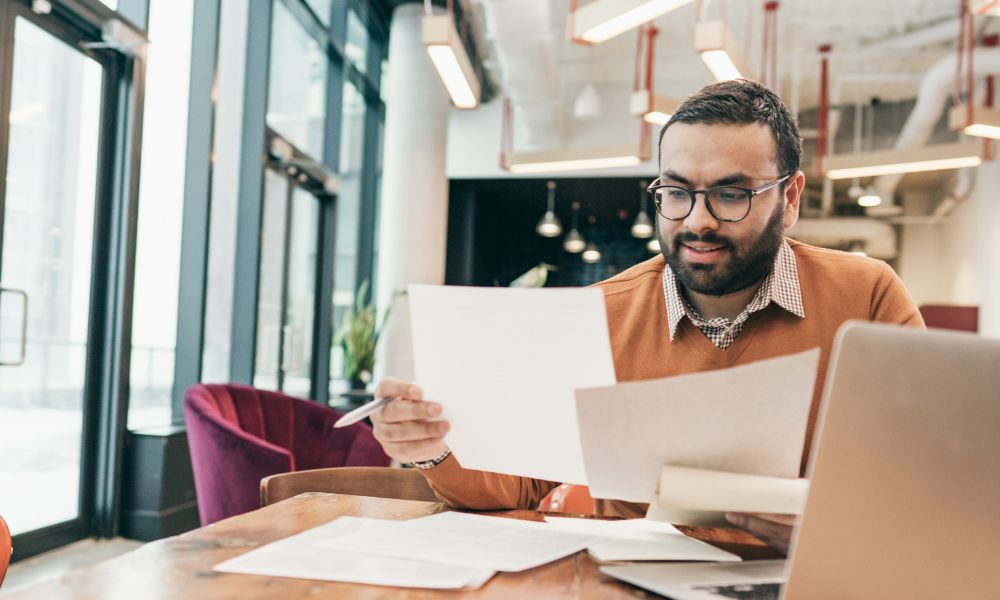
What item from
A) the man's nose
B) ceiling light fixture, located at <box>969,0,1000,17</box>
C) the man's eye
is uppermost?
ceiling light fixture, located at <box>969,0,1000,17</box>

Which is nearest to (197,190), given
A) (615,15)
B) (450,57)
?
(450,57)

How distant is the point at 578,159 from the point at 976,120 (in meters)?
2.67

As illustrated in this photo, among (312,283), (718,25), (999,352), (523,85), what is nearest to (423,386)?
(999,352)

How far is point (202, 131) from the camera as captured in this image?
452 centimetres

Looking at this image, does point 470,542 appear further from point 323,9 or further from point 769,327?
point 323,9

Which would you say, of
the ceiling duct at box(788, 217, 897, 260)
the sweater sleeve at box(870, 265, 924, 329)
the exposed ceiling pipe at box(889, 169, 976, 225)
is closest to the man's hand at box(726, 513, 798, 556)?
the sweater sleeve at box(870, 265, 924, 329)

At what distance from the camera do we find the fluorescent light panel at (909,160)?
547 centimetres

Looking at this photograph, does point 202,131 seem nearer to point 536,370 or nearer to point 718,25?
point 718,25

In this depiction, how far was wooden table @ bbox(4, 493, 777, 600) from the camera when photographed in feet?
2.58

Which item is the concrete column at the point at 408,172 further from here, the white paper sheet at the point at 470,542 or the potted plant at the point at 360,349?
the white paper sheet at the point at 470,542

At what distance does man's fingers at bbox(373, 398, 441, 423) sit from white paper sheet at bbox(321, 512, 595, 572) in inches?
5.8

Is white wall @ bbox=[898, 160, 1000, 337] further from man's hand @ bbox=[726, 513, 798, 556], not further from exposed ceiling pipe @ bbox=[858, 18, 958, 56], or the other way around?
man's hand @ bbox=[726, 513, 798, 556]

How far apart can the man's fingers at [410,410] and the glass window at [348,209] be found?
6.40m

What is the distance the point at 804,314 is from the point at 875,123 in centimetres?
916
